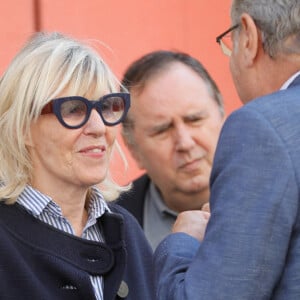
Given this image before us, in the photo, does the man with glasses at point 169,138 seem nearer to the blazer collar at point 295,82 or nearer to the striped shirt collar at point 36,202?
the striped shirt collar at point 36,202

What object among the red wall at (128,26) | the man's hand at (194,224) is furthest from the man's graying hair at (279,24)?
the red wall at (128,26)

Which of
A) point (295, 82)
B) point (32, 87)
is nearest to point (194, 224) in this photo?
point (295, 82)

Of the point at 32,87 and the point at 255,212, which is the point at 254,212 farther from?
the point at 32,87

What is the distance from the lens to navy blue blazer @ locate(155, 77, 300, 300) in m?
2.01

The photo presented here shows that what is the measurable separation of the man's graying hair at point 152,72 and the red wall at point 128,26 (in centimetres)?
17

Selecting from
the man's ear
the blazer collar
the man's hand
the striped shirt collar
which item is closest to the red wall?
the striped shirt collar

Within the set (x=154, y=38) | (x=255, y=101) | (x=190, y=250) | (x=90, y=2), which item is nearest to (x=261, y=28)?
(x=255, y=101)

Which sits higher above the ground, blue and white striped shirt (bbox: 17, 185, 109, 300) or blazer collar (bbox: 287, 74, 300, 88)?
blazer collar (bbox: 287, 74, 300, 88)

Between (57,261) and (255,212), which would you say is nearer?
(255,212)

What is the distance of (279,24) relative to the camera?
2.22 m

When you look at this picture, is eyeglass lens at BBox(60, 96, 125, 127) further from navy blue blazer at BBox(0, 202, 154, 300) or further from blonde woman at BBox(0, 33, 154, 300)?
navy blue blazer at BBox(0, 202, 154, 300)

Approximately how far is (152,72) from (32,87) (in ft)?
4.65

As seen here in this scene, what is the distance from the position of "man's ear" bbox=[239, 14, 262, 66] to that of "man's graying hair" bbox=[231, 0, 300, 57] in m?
0.02

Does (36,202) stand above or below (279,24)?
below
